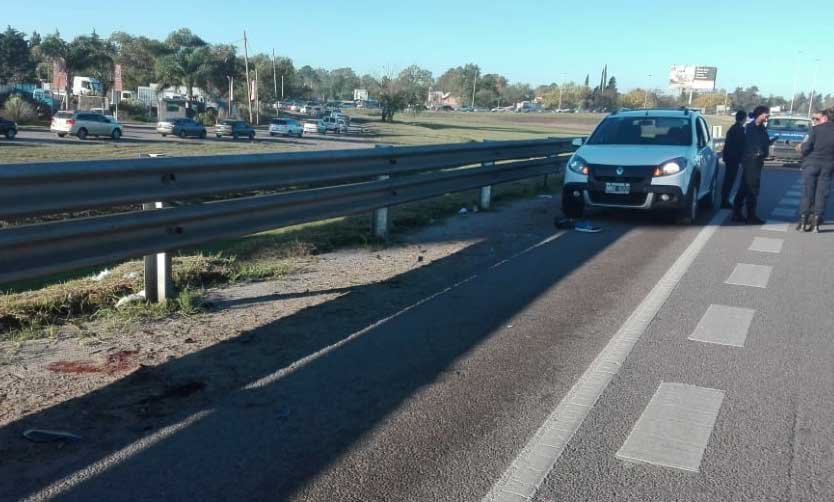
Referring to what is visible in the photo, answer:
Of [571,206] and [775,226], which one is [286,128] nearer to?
[571,206]

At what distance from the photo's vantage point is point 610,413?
4246 millimetres

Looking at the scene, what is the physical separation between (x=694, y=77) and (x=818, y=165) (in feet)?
340

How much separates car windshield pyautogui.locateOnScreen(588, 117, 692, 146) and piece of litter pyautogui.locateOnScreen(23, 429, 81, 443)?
10.2m

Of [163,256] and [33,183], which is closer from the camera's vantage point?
[33,183]

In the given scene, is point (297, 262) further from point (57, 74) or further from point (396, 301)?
point (57, 74)

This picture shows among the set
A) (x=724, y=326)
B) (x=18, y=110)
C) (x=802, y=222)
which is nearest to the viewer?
(x=724, y=326)

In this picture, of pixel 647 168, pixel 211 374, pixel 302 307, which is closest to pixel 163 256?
pixel 302 307

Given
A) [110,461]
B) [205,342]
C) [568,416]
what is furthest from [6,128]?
[568,416]

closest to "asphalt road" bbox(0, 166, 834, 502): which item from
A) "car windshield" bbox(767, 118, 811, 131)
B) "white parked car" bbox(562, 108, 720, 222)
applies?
"white parked car" bbox(562, 108, 720, 222)

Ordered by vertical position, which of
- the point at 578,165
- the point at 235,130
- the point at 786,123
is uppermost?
the point at 786,123

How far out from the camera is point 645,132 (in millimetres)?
12398

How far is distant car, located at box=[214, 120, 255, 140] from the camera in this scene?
173 feet

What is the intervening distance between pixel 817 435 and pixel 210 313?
4.15m

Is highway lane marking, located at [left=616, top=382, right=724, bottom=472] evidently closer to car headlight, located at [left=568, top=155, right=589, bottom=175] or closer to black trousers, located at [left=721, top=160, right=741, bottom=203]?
car headlight, located at [left=568, top=155, right=589, bottom=175]
